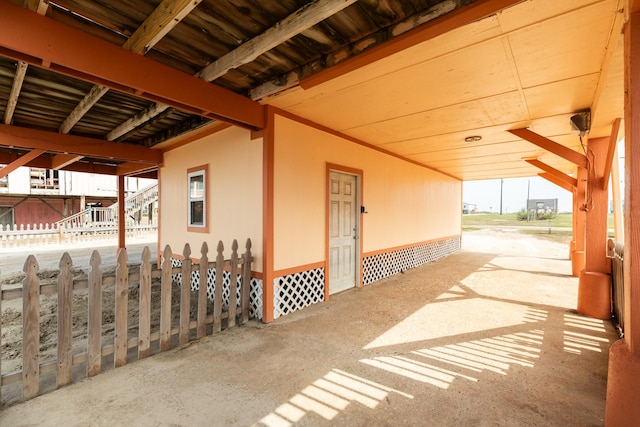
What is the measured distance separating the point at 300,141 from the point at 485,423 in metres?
3.79

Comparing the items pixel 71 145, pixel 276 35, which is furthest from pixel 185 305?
pixel 71 145

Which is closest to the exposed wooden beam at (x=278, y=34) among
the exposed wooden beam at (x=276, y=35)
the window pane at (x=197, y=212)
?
the exposed wooden beam at (x=276, y=35)

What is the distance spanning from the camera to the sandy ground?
6.79ft

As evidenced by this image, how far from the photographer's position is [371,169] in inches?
235

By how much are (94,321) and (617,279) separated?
6480 mm

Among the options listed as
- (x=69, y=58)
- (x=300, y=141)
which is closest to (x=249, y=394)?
(x=69, y=58)

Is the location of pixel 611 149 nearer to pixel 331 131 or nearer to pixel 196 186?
pixel 331 131

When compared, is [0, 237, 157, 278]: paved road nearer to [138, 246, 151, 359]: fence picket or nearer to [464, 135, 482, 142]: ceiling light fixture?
[138, 246, 151, 359]: fence picket

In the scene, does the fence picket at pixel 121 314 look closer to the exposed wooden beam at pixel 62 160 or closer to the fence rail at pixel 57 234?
the exposed wooden beam at pixel 62 160

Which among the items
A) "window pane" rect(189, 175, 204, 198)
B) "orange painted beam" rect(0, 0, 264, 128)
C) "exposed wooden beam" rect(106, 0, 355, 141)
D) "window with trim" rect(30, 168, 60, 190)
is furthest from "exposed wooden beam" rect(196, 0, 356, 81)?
"window with trim" rect(30, 168, 60, 190)

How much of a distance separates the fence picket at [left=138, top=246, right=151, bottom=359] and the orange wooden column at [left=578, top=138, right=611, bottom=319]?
19.3 ft

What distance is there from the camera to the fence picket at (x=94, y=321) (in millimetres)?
2551

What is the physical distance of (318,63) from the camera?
287 cm

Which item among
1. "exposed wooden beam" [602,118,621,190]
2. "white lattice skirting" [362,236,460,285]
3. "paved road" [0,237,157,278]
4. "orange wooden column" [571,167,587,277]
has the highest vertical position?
"exposed wooden beam" [602,118,621,190]
